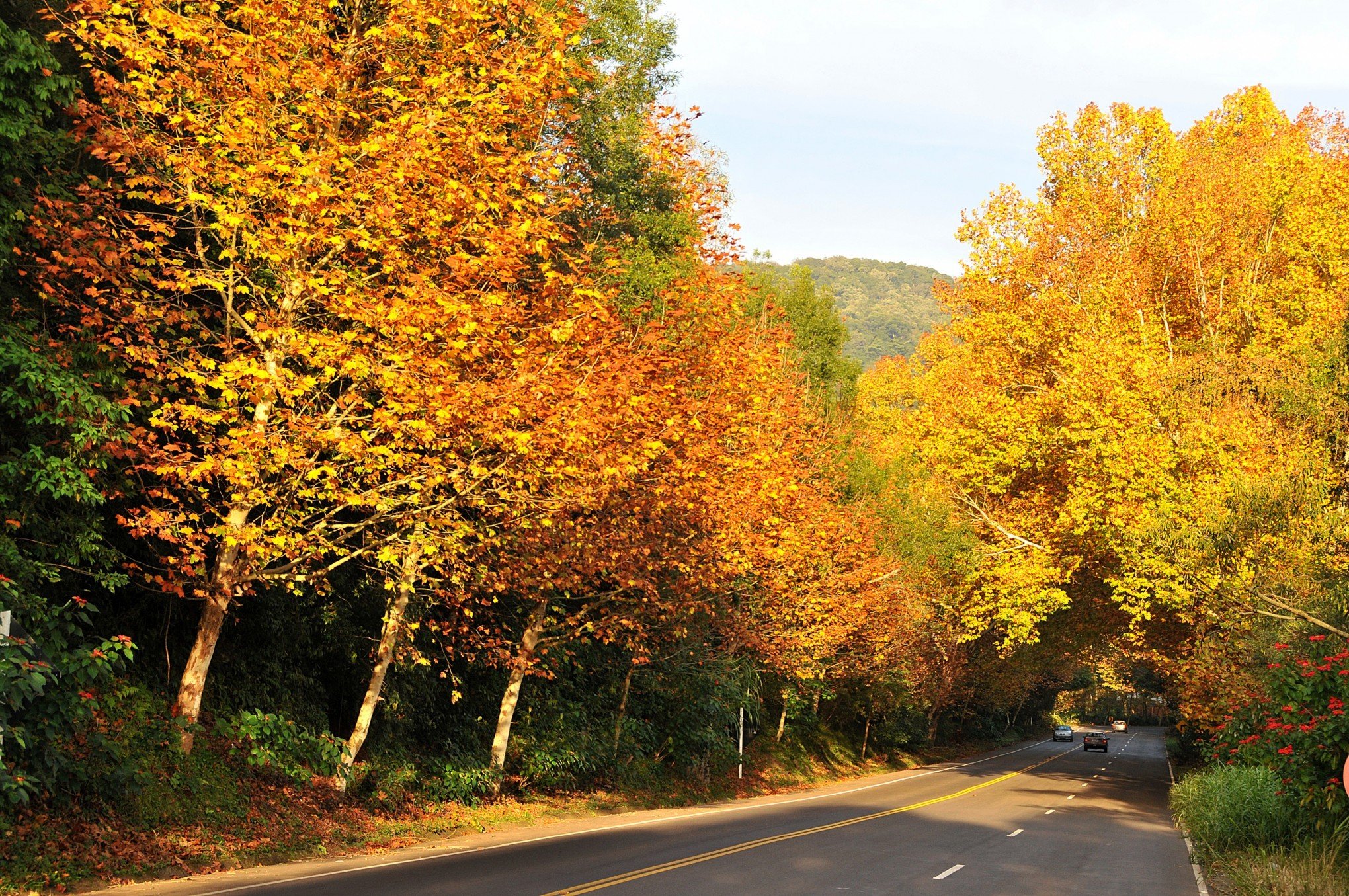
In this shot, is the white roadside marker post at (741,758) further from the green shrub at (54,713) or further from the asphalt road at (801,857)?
the green shrub at (54,713)

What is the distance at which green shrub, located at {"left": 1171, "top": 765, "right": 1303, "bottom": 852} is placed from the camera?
56.4ft

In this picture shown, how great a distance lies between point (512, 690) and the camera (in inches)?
864

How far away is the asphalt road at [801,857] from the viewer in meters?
12.5

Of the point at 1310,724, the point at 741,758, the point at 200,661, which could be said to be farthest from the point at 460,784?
the point at 741,758

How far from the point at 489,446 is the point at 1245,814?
13.2 metres

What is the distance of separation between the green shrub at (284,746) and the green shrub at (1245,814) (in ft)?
43.9

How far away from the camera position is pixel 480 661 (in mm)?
23031

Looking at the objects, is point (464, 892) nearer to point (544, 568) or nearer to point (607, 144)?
point (544, 568)

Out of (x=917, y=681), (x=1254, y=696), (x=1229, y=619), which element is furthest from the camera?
(x=917, y=681)

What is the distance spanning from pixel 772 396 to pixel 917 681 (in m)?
21.8

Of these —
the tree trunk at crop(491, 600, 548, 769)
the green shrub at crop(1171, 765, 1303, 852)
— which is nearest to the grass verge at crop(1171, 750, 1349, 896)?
the green shrub at crop(1171, 765, 1303, 852)

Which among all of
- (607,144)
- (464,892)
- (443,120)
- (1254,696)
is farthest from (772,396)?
(464,892)

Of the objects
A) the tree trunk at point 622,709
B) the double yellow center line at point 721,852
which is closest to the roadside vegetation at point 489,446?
the tree trunk at point 622,709

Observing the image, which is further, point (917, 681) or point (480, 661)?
point (917, 681)
